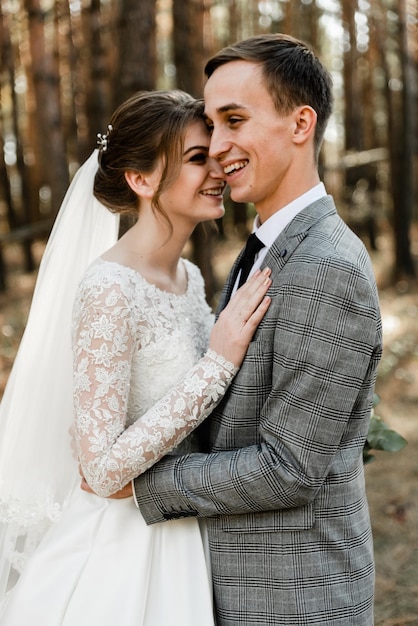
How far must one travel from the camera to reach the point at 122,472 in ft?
7.11

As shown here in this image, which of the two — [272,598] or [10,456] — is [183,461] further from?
[10,456]

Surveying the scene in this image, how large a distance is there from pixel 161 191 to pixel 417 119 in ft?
49.8

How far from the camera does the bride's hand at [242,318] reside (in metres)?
2.15

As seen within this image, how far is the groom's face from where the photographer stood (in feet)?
7.48

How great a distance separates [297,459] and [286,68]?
3.89 feet

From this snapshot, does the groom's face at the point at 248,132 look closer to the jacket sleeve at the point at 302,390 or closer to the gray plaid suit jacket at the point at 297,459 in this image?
the gray plaid suit jacket at the point at 297,459

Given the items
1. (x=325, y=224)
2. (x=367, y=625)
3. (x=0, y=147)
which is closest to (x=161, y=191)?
(x=325, y=224)

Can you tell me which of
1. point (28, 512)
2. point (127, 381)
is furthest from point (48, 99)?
point (127, 381)

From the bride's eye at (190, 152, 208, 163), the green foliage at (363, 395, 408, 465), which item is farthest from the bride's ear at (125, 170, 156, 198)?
the green foliage at (363, 395, 408, 465)

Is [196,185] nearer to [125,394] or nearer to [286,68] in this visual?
[286,68]

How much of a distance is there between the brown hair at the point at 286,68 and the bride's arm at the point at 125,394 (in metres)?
0.59

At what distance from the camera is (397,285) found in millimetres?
12078

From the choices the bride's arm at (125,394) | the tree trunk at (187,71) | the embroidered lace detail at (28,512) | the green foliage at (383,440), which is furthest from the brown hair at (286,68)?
the tree trunk at (187,71)

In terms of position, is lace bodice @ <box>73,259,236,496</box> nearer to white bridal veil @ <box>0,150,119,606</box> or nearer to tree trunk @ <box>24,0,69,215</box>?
white bridal veil @ <box>0,150,119,606</box>
